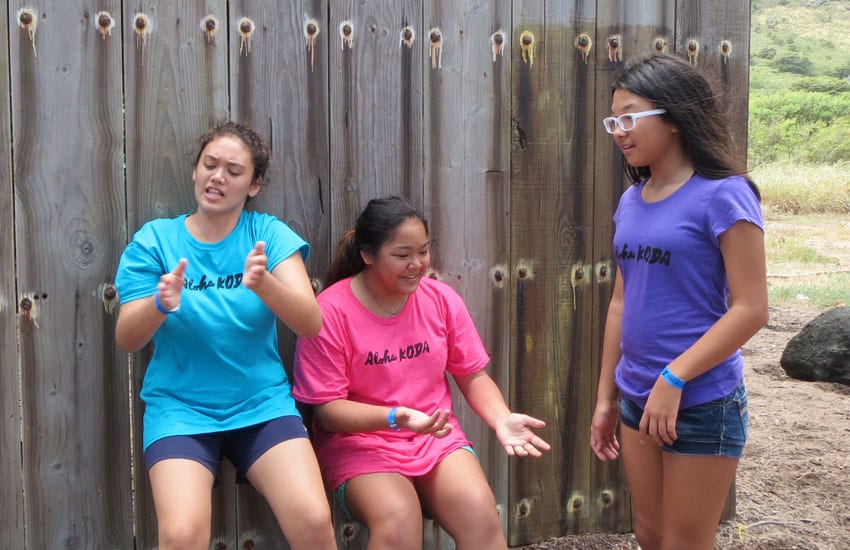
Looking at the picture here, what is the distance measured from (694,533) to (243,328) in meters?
1.45

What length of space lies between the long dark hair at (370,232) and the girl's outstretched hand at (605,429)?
804 mm

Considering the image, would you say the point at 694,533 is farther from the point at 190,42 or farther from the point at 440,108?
the point at 190,42

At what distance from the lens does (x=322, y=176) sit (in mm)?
3238

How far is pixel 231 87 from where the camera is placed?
3.09 m

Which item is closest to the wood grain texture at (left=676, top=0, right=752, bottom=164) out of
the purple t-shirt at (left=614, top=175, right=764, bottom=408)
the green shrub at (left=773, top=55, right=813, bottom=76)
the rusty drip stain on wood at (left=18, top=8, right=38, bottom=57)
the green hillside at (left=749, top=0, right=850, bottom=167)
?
the purple t-shirt at (left=614, top=175, right=764, bottom=408)

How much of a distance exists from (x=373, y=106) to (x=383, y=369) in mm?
957

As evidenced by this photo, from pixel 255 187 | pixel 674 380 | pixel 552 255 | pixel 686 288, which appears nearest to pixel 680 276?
pixel 686 288

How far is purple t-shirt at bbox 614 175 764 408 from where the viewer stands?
247 cm

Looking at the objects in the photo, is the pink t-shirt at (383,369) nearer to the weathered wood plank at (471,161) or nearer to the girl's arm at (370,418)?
the girl's arm at (370,418)

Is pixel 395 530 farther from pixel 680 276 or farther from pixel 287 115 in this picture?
pixel 287 115

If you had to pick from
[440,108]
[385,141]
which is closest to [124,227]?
[385,141]

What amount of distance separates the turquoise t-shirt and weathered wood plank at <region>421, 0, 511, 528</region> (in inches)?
28.2

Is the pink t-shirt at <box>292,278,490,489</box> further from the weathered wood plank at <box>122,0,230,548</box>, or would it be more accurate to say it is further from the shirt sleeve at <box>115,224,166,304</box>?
the weathered wood plank at <box>122,0,230,548</box>

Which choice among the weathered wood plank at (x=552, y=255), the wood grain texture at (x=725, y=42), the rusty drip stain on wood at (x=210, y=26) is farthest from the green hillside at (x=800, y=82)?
the rusty drip stain on wood at (x=210, y=26)
